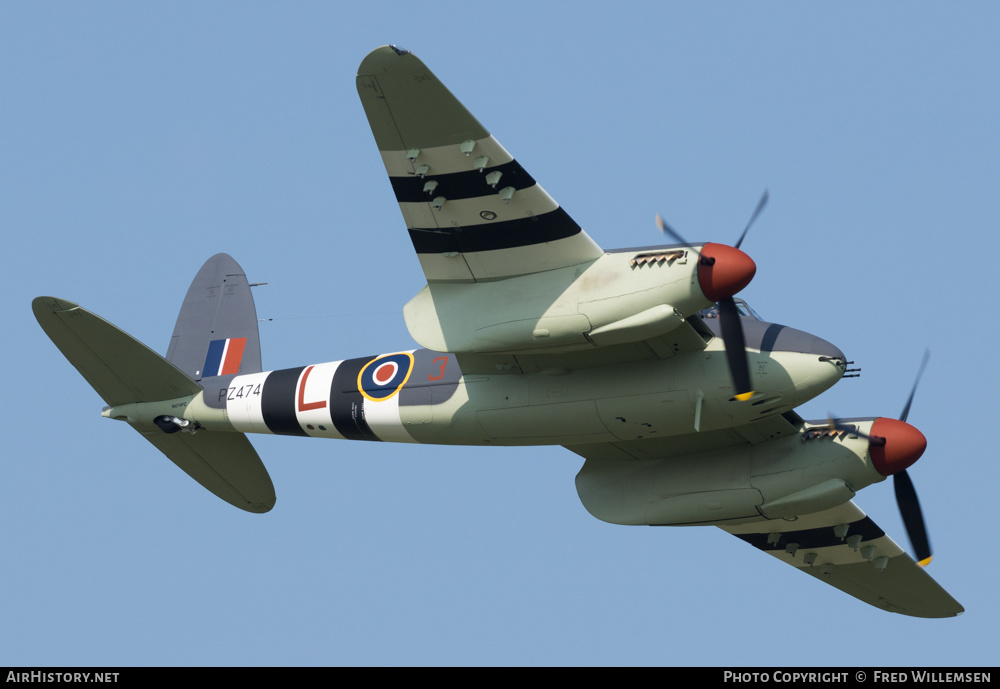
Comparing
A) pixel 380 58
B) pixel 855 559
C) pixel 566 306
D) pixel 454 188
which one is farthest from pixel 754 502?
pixel 380 58

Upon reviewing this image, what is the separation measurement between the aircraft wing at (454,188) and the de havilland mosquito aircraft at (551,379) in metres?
0.03

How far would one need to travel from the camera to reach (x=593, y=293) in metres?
20.5

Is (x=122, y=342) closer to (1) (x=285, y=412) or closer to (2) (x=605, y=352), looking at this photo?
(1) (x=285, y=412)

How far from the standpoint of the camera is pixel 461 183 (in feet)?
68.3

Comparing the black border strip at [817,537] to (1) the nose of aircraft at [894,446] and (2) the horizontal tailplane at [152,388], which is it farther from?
(2) the horizontal tailplane at [152,388]

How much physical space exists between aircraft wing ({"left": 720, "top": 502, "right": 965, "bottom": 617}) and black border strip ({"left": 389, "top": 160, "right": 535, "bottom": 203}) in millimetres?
10198

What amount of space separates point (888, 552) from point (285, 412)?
42.5ft

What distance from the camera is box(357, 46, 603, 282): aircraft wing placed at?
20016mm

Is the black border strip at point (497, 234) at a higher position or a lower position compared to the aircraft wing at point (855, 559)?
higher

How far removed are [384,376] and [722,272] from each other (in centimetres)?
746

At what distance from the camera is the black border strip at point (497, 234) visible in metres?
20.8

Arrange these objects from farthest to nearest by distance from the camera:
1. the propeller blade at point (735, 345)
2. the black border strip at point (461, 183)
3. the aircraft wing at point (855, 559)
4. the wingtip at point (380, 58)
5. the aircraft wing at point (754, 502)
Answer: the aircraft wing at point (855, 559) → the aircraft wing at point (754, 502) → the propeller blade at point (735, 345) → the black border strip at point (461, 183) → the wingtip at point (380, 58)

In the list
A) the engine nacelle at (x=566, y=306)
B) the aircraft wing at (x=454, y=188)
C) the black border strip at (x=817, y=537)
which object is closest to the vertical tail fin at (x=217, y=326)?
the engine nacelle at (x=566, y=306)

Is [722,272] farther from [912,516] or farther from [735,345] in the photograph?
[912,516]
